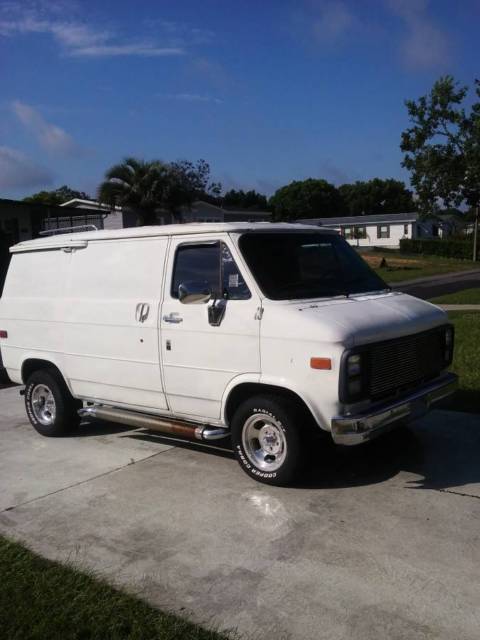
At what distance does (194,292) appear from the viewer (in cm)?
568

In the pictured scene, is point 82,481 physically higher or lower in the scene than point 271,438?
lower

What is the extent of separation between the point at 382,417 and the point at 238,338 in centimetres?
129

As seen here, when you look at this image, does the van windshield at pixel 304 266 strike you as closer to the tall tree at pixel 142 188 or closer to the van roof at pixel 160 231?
the van roof at pixel 160 231

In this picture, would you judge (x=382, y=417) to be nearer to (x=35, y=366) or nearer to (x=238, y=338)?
(x=238, y=338)

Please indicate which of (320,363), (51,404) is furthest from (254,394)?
(51,404)

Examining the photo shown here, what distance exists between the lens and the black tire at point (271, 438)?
5.08 meters

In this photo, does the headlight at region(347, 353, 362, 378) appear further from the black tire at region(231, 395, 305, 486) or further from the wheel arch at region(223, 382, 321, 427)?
the black tire at region(231, 395, 305, 486)

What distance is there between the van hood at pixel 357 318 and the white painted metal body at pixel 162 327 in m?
0.01

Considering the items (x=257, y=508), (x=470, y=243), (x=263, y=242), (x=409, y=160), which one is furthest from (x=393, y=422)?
(x=470, y=243)

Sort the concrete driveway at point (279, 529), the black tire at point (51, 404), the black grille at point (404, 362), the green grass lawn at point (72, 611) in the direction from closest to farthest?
the green grass lawn at point (72, 611)
the concrete driveway at point (279, 529)
the black grille at point (404, 362)
the black tire at point (51, 404)

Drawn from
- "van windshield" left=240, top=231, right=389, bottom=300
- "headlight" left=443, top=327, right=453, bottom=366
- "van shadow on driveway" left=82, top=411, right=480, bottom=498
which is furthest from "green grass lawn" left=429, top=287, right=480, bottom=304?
"van windshield" left=240, top=231, right=389, bottom=300

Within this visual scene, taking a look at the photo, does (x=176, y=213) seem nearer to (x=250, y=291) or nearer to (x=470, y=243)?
(x=470, y=243)

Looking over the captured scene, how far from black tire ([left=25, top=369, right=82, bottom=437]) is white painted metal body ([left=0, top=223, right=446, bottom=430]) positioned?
0.21 meters

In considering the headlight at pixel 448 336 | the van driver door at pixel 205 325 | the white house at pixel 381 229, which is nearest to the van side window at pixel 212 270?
the van driver door at pixel 205 325
